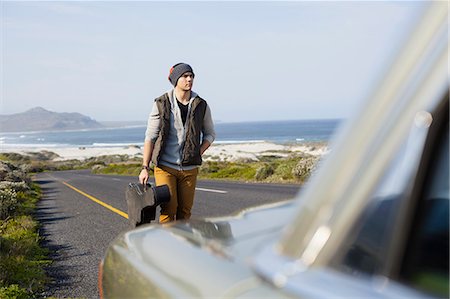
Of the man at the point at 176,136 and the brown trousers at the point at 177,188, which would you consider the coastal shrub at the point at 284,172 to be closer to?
the brown trousers at the point at 177,188

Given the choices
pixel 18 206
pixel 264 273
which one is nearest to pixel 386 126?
pixel 264 273

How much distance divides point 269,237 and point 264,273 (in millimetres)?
284

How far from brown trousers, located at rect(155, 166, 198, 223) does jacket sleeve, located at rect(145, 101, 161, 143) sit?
28 centimetres

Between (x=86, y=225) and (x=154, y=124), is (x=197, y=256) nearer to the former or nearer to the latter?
(x=154, y=124)

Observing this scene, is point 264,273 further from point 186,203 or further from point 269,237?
point 186,203

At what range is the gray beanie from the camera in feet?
15.8

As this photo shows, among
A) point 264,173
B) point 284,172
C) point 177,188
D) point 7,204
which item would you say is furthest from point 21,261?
point 264,173

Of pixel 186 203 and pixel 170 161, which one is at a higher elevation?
pixel 170 161

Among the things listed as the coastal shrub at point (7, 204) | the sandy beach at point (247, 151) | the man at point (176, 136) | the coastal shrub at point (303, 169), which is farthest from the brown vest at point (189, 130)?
the sandy beach at point (247, 151)

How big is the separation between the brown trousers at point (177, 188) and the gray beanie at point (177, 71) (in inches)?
30.0

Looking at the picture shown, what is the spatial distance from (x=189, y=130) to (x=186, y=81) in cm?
42

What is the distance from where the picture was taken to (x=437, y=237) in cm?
99

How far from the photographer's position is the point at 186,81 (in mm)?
4852

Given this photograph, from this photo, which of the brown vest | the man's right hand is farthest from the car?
the brown vest
